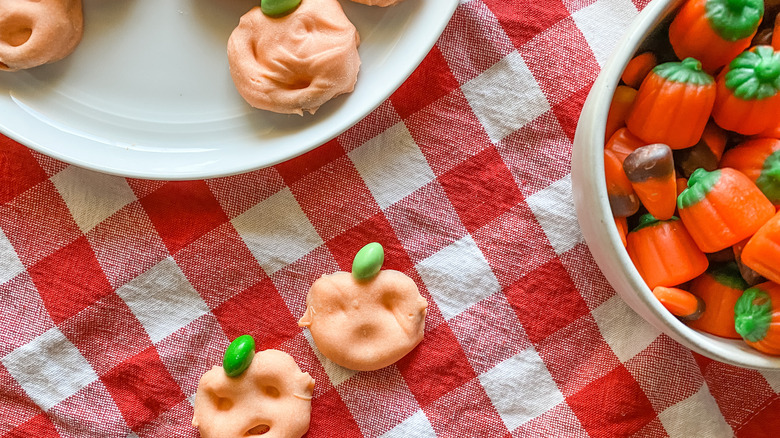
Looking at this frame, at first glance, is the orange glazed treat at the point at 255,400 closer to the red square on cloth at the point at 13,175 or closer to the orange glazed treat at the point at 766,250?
the red square on cloth at the point at 13,175

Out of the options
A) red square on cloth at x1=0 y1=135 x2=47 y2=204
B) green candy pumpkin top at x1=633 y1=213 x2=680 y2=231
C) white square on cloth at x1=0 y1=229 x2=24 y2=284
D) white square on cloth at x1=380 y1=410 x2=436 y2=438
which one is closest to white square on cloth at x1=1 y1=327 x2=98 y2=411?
white square on cloth at x1=0 y1=229 x2=24 y2=284

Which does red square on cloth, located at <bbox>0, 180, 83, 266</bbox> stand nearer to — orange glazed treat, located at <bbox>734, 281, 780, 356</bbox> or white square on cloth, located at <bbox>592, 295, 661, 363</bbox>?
white square on cloth, located at <bbox>592, 295, 661, 363</bbox>

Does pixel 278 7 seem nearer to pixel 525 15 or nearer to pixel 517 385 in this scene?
pixel 525 15

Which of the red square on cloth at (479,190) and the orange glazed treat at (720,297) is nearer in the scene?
the orange glazed treat at (720,297)

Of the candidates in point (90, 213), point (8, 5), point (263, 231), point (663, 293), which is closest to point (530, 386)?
point (663, 293)

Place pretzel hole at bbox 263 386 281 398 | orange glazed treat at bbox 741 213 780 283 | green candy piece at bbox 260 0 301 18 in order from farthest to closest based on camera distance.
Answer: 1. pretzel hole at bbox 263 386 281 398
2. green candy piece at bbox 260 0 301 18
3. orange glazed treat at bbox 741 213 780 283

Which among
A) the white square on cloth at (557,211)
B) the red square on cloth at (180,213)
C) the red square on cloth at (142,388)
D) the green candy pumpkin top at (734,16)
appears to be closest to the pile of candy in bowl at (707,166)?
the green candy pumpkin top at (734,16)
